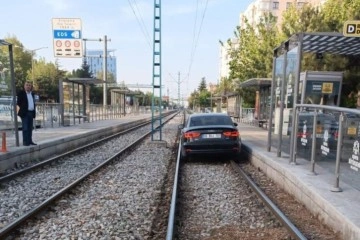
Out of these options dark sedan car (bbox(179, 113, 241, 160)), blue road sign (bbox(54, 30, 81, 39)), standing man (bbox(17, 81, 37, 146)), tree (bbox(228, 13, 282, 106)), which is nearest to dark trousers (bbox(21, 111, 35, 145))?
standing man (bbox(17, 81, 37, 146))

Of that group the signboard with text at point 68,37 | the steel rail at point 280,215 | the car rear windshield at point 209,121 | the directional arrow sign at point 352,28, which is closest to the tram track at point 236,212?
the steel rail at point 280,215

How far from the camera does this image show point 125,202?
736 centimetres

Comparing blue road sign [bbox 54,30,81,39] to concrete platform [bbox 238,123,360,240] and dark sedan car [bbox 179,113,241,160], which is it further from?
concrete platform [bbox 238,123,360,240]

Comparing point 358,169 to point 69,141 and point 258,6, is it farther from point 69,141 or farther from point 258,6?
point 258,6

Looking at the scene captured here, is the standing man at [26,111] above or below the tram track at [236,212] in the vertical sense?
above

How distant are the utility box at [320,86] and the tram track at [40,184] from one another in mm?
8297

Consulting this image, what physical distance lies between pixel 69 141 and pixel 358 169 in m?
12.5

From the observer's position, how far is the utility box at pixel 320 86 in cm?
1727

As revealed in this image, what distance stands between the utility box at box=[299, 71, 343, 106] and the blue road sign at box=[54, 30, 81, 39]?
48.8 ft

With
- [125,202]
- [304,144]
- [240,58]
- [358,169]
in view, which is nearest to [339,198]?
[358,169]

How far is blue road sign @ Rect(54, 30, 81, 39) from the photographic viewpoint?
85.5 ft

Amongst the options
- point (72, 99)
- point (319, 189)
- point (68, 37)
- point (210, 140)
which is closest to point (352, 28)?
point (319, 189)

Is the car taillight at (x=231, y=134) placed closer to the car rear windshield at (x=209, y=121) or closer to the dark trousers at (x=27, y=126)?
the car rear windshield at (x=209, y=121)

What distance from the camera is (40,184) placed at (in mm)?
8977
